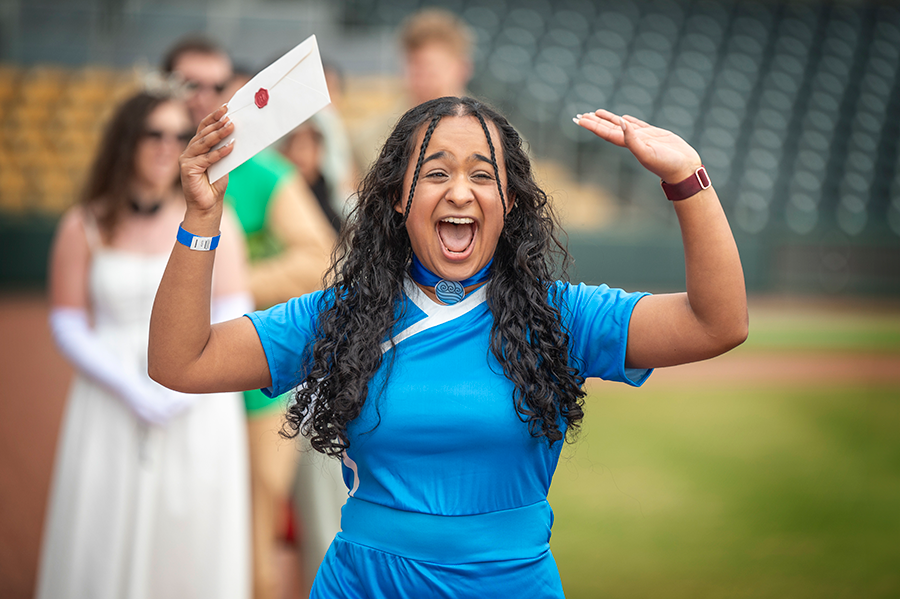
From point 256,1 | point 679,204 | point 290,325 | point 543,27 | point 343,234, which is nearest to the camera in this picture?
point 679,204

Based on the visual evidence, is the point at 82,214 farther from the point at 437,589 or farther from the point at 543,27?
the point at 543,27

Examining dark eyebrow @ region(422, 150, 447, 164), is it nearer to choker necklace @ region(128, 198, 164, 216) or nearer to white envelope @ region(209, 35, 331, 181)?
white envelope @ region(209, 35, 331, 181)

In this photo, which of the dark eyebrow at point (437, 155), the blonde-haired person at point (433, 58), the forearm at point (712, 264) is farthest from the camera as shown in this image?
the blonde-haired person at point (433, 58)

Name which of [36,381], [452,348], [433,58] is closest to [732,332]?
[452,348]

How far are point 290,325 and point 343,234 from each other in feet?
1.06

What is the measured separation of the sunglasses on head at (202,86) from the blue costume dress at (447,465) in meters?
2.49

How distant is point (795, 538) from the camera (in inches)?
204

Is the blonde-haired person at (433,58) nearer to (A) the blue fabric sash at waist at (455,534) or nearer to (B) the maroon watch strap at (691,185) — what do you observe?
(B) the maroon watch strap at (691,185)

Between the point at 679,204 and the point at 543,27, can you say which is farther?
the point at 543,27

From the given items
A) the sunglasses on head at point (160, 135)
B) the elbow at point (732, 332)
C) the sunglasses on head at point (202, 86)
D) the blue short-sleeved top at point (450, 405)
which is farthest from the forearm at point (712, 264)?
the sunglasses on head at point (202, 86)

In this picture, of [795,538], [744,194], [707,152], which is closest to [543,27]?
[707,152]

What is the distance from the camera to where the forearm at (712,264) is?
66.9 inches

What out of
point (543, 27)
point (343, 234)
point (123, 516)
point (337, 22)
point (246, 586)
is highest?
point (543, 27)

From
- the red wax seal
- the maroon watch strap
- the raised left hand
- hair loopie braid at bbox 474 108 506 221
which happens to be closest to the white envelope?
the red wax seal
